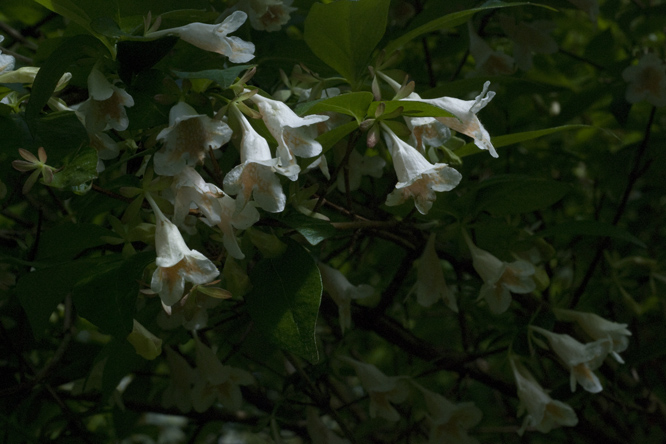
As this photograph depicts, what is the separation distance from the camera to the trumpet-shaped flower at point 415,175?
1.00 metres

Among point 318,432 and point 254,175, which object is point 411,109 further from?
point 318,432

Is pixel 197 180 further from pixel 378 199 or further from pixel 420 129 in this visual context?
pixel 378 199

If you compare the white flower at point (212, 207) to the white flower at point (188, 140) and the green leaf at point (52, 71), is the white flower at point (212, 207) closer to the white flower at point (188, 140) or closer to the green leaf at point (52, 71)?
the white flower at point (188, 140)

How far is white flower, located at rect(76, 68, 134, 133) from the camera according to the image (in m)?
0.95

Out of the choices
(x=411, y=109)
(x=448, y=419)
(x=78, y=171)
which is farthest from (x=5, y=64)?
(x=448, y=419)

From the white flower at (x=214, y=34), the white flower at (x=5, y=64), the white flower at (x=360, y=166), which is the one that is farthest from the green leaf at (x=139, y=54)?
the white flower at (x=360, y=166)

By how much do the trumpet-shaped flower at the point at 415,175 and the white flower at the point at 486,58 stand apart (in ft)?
2.60

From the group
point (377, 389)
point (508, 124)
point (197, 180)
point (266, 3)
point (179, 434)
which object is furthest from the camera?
point (179, 434)

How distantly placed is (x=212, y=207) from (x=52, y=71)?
0.32m

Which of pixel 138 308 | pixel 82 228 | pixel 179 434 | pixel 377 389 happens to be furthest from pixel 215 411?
pixel 179 434

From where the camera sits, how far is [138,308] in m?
1.31

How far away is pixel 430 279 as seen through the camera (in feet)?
4.66

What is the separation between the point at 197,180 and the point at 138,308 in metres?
0.49

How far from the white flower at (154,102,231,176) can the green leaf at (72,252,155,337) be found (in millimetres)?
160
